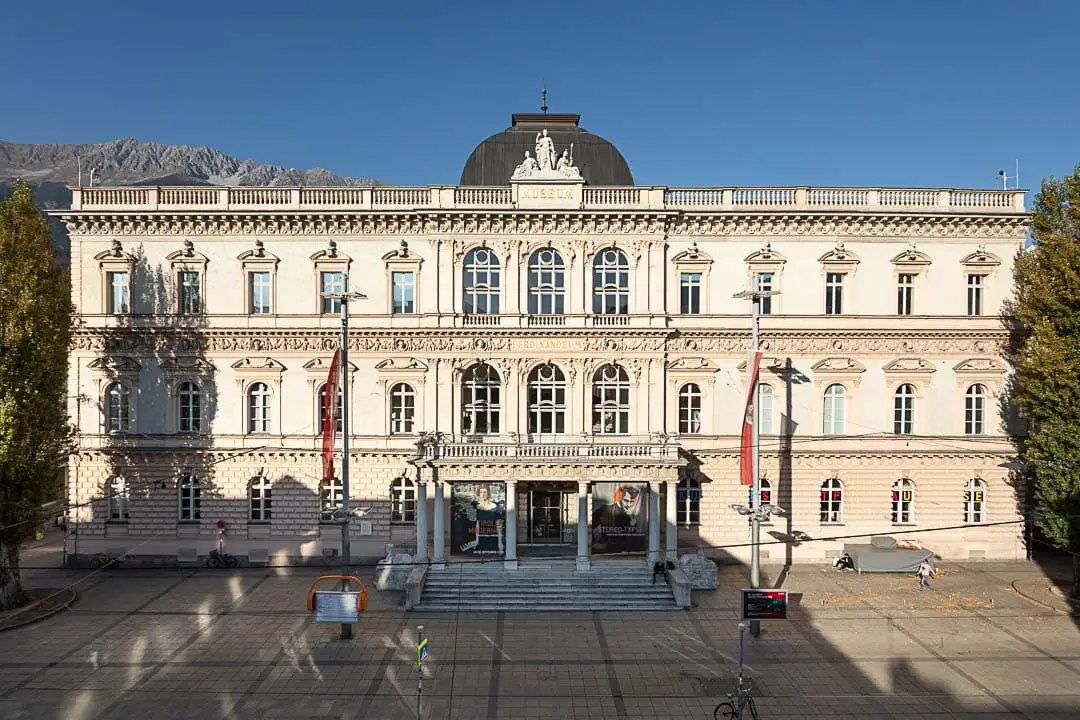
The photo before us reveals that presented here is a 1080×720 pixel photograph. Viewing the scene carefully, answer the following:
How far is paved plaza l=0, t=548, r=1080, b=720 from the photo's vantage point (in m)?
19.9

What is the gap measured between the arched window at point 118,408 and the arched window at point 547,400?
20.0m

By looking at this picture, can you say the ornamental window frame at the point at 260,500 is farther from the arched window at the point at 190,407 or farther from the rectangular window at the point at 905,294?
the rectangular window at the point at 905,294

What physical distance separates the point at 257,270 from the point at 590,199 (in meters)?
16.9

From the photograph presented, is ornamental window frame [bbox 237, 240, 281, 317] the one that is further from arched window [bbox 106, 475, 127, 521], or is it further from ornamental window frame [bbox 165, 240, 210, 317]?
arched window [bbox 106, 475, 127, 521]

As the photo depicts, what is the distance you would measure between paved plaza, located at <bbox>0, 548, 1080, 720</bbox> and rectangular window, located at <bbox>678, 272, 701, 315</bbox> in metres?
13.3

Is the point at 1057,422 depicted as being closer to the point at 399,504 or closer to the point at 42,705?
the point at 399,504

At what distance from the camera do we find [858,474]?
33594 millimetres

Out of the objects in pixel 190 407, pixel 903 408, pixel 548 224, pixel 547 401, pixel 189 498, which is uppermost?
pixel 548 224

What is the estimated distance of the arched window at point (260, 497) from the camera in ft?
110

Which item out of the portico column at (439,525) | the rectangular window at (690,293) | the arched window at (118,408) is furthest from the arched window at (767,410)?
the arched window at (118,408)

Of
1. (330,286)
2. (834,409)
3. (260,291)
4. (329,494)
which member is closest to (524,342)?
(330,286)

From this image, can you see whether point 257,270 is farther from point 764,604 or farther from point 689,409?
point 764,604

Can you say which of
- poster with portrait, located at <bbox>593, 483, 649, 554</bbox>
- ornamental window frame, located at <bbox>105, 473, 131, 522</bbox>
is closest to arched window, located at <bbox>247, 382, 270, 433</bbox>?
ornamental window frame, located at <bbox>105, 473, 131, 522</bbox>

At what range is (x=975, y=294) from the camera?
34.2 m
